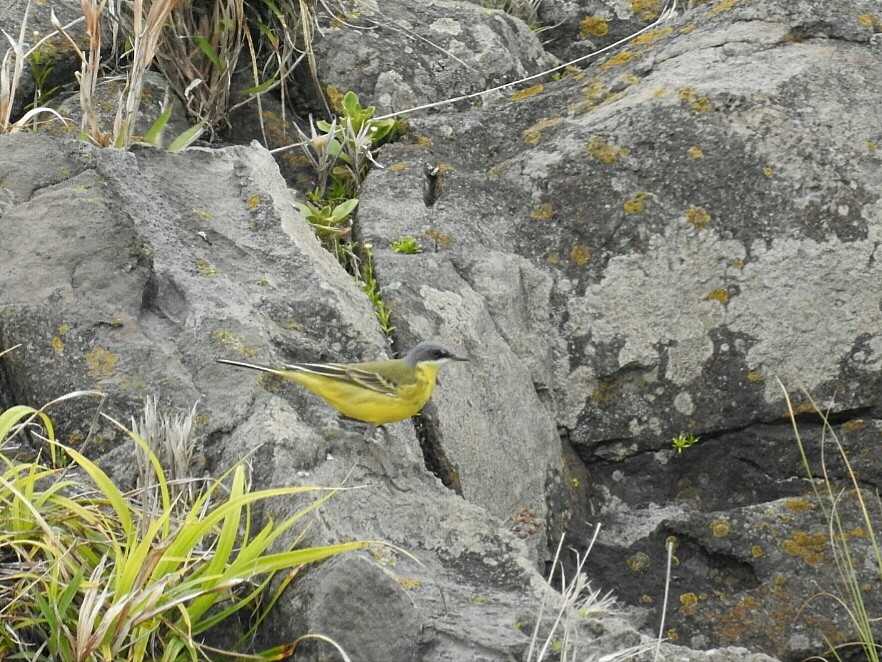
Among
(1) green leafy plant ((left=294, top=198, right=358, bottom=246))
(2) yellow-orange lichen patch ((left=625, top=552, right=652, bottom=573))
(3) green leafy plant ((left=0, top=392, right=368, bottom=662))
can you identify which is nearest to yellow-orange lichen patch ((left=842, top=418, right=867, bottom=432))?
(2) yellow-orange lichen patch ((left=625, top=552, right=652, bottom=573))

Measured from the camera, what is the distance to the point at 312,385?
15.0 ft

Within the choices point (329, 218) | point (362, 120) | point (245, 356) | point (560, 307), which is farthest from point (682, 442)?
point (362, 120)

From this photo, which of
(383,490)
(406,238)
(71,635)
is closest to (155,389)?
(383,490)

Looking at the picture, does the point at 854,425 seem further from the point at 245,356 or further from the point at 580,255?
the point at 245,356

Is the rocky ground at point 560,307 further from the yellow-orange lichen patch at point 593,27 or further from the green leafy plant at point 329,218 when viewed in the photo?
the yellow-orange lichen patch at point 593,27

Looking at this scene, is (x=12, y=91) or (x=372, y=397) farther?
(x=12, y=91)

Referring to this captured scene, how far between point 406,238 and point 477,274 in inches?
14.4

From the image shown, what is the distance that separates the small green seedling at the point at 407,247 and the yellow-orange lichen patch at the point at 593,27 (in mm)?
2627

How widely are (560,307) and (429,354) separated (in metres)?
1.16

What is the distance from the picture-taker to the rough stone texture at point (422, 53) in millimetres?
6816

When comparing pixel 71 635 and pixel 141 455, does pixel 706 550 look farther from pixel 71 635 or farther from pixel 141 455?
pixel 71 635

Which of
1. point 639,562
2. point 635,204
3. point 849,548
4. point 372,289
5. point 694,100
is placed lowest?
point 639,562

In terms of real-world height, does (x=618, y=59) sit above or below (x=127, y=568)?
above

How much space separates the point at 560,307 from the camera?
19.0 ft
